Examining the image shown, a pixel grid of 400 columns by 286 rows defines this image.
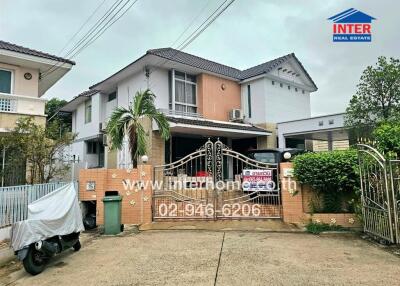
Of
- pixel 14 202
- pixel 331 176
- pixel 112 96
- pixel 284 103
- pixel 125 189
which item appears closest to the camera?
pixel 14 202

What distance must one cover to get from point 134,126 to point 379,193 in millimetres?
7516

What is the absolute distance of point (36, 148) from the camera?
8.27 meters

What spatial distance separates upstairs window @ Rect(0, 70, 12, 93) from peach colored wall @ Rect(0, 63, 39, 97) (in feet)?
0.47

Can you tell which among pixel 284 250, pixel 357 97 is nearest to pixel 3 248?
pixel 284 250

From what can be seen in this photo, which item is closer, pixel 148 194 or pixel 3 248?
pixel 3 248

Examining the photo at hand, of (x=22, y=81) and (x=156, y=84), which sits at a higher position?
(x=156, y=84)

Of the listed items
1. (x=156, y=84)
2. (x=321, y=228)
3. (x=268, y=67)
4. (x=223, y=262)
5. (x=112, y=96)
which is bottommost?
(x=223, y=262)

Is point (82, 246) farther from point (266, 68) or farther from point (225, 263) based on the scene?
point (266, 68)

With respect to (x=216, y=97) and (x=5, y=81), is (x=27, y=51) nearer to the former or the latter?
(x=5, y=81)

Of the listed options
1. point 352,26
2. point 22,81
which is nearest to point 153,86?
point 22,81

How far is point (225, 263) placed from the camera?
4.95m

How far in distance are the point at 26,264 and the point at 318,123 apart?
13221mm

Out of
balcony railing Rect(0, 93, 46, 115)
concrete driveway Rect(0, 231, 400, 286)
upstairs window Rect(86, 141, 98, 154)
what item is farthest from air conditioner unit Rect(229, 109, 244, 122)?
concrete driveway Rect(0, 231, 400, 286)

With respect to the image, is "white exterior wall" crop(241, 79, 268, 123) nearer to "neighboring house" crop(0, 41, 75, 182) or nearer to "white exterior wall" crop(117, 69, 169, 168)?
"white exterior wall" crop(117, 69, 169, 168)
